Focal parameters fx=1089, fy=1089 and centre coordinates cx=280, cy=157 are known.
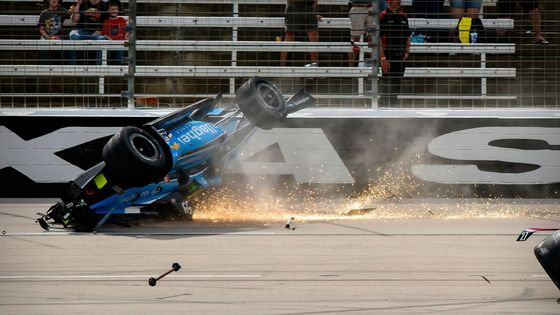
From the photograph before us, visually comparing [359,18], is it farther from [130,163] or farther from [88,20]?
[130,163]

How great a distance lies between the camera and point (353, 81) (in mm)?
13781

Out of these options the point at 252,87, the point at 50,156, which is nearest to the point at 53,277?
the point at 252,87

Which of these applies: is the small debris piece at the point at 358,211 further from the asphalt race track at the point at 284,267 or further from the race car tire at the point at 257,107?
the race car tire at the point at 257,107

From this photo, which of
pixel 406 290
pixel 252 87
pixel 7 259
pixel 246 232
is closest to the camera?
pixel 406 290

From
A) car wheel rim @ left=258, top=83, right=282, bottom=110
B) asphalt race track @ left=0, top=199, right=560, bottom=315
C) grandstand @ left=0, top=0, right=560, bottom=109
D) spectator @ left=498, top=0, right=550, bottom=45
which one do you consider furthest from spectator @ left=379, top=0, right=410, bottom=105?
asphalt race track @ left=0, top=199, right=560, bottom=315

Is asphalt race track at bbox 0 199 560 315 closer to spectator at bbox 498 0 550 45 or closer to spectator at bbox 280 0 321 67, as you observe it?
spectator at bbox 498 0 550 45

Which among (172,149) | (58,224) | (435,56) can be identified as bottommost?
(58,224)

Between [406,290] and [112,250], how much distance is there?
2.73m

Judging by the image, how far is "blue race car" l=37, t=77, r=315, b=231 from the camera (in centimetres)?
948

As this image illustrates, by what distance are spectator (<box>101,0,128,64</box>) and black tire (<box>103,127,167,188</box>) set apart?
3.92 metres

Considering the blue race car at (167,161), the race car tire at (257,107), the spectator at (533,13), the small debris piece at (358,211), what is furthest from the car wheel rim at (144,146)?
the spectator at (533,13)

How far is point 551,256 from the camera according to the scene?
6289 millimetres

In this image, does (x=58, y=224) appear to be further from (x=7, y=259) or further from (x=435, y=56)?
(x=435, y=56)

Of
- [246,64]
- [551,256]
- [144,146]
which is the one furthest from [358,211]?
[551,256]
